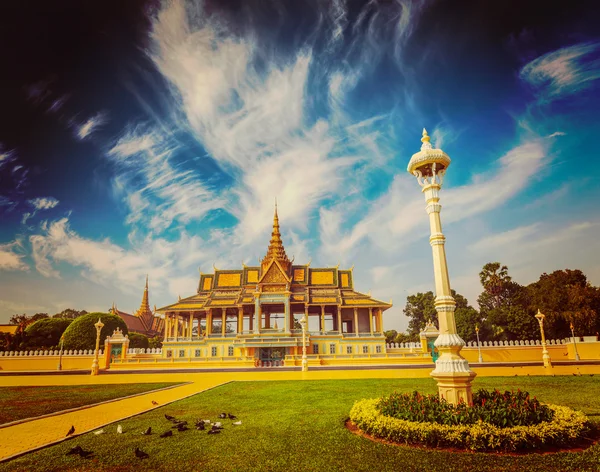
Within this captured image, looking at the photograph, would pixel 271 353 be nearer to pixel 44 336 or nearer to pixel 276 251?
pixel 276 251

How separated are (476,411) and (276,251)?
47.2m

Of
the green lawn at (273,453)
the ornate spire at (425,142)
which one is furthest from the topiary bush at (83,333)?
the ornate spire at (425,142)

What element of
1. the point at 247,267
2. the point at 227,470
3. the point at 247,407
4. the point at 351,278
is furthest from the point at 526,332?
the point at 227,470

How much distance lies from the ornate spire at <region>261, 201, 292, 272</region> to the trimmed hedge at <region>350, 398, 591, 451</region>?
43345 millimetres

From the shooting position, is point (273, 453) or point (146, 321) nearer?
point (273, 453)

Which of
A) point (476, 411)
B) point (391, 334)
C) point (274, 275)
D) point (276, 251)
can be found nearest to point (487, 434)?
point (476, 411)

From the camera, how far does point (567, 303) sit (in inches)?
1395

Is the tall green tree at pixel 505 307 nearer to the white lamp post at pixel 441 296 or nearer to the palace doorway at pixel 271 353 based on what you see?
the palace doorway at pixel 271 353

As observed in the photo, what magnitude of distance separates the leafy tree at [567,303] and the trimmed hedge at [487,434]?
33.0 metres

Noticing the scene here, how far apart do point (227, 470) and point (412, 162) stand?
7.40 metres

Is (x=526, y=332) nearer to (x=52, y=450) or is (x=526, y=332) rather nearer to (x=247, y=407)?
(x=247, y=407)

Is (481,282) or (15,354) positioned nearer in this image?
(15,354)

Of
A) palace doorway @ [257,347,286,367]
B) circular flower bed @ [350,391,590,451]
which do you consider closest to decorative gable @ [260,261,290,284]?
palace doorway @ [257,347,286,367]

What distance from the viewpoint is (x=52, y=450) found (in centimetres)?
667
